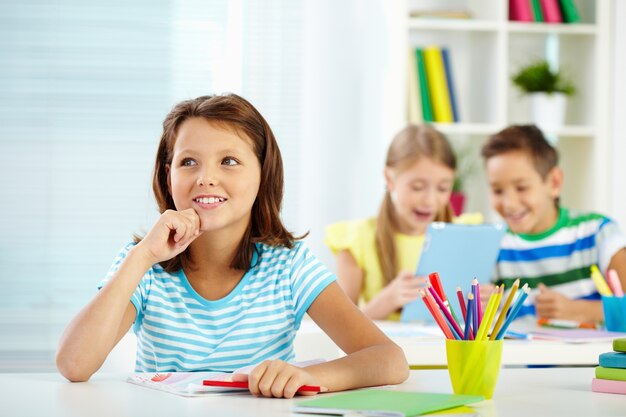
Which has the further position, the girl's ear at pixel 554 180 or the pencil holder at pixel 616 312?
the girl's ear at pixel 554 180

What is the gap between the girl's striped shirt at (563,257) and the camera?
2.55 m

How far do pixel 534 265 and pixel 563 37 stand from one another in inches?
59.6

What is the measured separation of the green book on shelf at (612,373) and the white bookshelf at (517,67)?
2.23 m

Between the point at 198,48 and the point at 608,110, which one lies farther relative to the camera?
the point at 198,48

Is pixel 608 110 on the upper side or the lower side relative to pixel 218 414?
upper

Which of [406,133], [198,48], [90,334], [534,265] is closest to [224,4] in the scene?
[198,48]

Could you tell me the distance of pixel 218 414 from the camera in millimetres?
1014

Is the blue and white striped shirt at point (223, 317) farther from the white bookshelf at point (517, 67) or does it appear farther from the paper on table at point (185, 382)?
the white bookshelf at point (517, 67)

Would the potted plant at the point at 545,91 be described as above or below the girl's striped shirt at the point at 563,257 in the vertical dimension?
above

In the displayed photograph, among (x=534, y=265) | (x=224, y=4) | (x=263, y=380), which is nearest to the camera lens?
(x=263, y=380)

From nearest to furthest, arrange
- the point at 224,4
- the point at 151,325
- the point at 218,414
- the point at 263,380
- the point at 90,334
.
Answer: the point at 218,414 < the point at 263,380 < the point at 90,334 < the point at 151,325 < the point at 224,4

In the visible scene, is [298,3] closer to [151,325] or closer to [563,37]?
[563,37]

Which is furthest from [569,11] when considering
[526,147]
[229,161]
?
[229,161]

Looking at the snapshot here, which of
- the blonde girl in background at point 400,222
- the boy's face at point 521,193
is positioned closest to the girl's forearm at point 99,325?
the blonde girl in background at point 400,222
